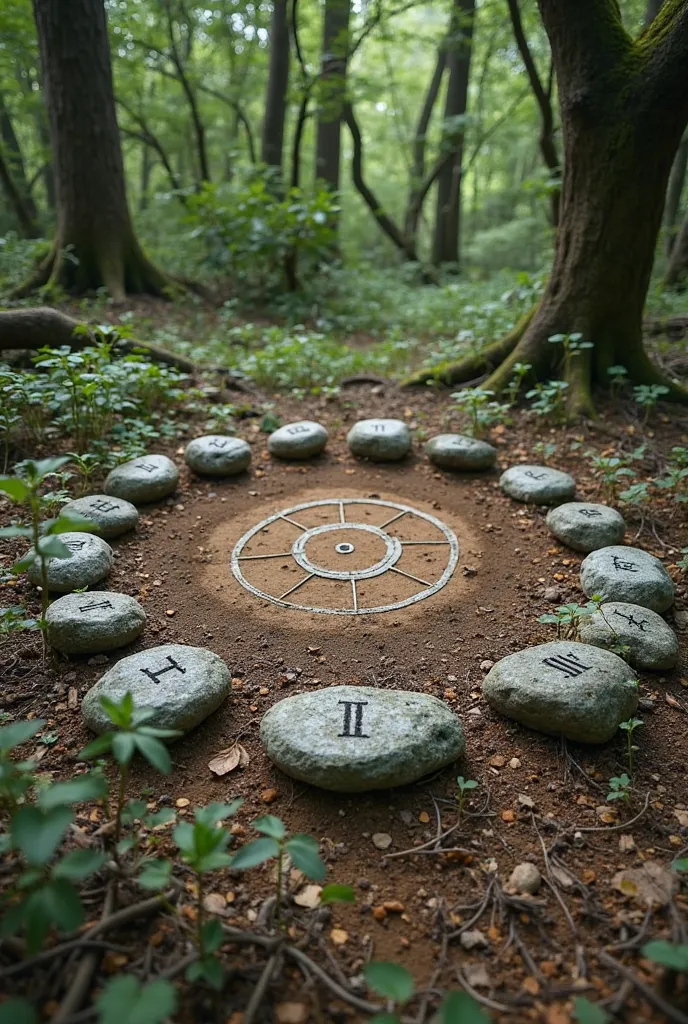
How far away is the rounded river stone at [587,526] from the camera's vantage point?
140 inches

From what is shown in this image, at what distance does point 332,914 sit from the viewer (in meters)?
1.84

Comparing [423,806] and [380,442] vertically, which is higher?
[380,442]

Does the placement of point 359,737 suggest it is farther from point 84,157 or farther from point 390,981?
point 84,157

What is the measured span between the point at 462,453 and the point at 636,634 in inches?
82.3

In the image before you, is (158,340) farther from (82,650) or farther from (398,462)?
(82,650)

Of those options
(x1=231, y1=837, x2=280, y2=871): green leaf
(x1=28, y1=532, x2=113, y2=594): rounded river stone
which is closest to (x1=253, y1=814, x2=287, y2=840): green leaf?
(x1=231, y1=837, x2=280, y2=871): green leaf

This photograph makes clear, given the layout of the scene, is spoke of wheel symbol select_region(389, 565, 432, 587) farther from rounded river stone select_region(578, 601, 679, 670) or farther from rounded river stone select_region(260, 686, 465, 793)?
rounded river stone select_region(260, 686, 465, 793)

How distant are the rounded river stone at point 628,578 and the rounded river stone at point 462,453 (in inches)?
54.9

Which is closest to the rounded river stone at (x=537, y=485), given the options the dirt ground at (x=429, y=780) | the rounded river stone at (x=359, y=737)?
the dirt ground at (x=429, y=780)

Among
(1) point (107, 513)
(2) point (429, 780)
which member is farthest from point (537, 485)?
(1) point (107, 513)

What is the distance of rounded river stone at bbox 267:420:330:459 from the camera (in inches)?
188

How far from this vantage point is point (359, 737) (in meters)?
2.21

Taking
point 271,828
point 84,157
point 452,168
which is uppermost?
point 452,168

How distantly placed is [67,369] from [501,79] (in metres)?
15.0
